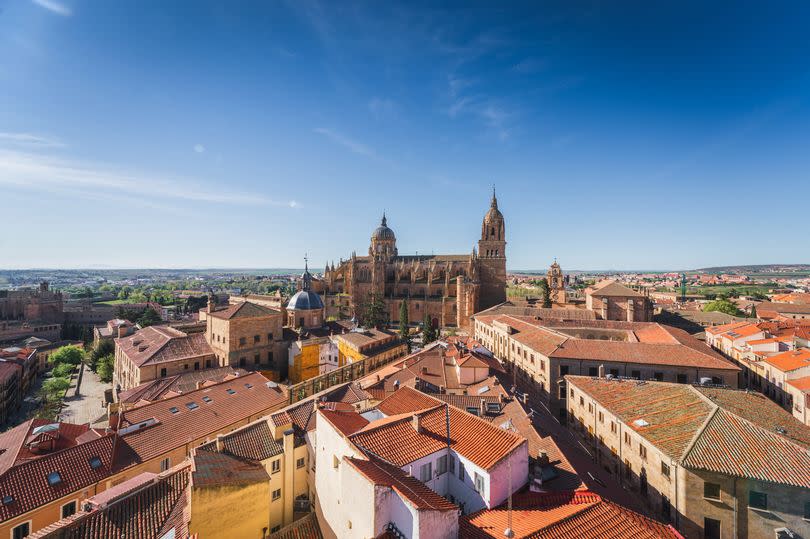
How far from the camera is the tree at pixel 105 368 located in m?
46.5

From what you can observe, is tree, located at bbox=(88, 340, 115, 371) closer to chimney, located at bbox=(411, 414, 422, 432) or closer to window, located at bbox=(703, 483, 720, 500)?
chimney, located at bbox=(411, 414, 422, 432)

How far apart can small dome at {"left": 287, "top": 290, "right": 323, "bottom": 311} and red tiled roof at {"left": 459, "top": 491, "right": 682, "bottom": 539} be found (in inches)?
1529

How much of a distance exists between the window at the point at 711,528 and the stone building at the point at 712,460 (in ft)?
0.12

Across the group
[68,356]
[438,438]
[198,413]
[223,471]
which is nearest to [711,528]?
[438,438]

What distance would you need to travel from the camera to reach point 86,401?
42000 mm

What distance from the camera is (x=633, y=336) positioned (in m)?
37.9

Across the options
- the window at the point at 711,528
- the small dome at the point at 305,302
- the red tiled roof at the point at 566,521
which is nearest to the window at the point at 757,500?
the window at the point at 711,528

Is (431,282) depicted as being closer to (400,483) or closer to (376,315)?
(376,315)

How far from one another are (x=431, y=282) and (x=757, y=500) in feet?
203

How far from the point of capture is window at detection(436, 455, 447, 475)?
12.8 meters

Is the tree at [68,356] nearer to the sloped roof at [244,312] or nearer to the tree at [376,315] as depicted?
the sloped roof at [244,312]

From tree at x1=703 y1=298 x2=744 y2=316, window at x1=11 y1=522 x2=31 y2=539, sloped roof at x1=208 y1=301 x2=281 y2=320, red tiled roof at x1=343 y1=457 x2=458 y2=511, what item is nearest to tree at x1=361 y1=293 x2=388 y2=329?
sloped roof at x1=208 y1=301 x2=281 y2=320

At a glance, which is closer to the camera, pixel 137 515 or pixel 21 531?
pixel 137 515

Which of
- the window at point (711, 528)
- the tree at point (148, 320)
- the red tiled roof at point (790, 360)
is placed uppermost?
the red tiled roof at point (790, 360)
